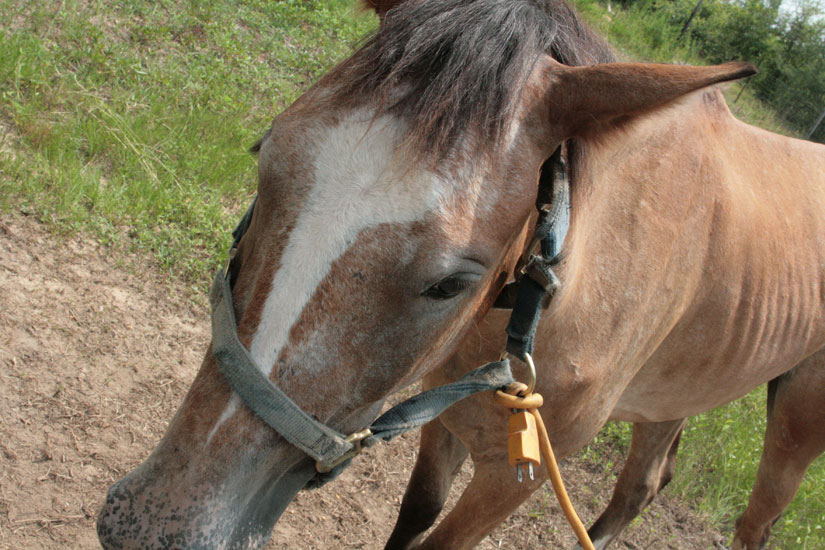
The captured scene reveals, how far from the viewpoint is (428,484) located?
2641 mm

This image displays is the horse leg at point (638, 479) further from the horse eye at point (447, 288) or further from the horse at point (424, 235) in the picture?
the horse eye at point (447, 288)

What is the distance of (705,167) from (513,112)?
3.57 ft

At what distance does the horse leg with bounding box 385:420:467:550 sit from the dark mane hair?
155 cm

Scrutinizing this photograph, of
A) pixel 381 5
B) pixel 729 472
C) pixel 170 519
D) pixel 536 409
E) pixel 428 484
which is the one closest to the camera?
pixel 170 519

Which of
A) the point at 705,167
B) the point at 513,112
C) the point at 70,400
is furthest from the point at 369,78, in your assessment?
the point at 70,400

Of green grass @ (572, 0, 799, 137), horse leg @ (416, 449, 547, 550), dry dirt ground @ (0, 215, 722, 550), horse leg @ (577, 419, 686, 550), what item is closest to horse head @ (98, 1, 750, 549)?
horse leg @ (416, 449, 547, 550)

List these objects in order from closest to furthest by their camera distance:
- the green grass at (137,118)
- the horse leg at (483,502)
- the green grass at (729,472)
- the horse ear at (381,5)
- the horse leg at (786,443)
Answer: the horse ear at (381,5) → the horse leg at (483,502) → the horse leg at (786,443) → the green grass at (137,118) → the green grass at (729,472)

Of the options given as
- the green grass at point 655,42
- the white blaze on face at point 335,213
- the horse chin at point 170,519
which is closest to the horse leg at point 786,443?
the white blaze on face at point 335,213

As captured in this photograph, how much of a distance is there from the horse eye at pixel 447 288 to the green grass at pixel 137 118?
8.68 feet

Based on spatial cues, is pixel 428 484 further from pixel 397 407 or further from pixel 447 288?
pixel 447 288

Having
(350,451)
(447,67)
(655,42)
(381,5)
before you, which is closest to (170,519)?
(350,451)

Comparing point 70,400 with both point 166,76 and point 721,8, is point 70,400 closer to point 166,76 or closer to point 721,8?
point 166,76

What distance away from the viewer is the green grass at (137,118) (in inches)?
142

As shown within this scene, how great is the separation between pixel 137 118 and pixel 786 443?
4134 millimetres
